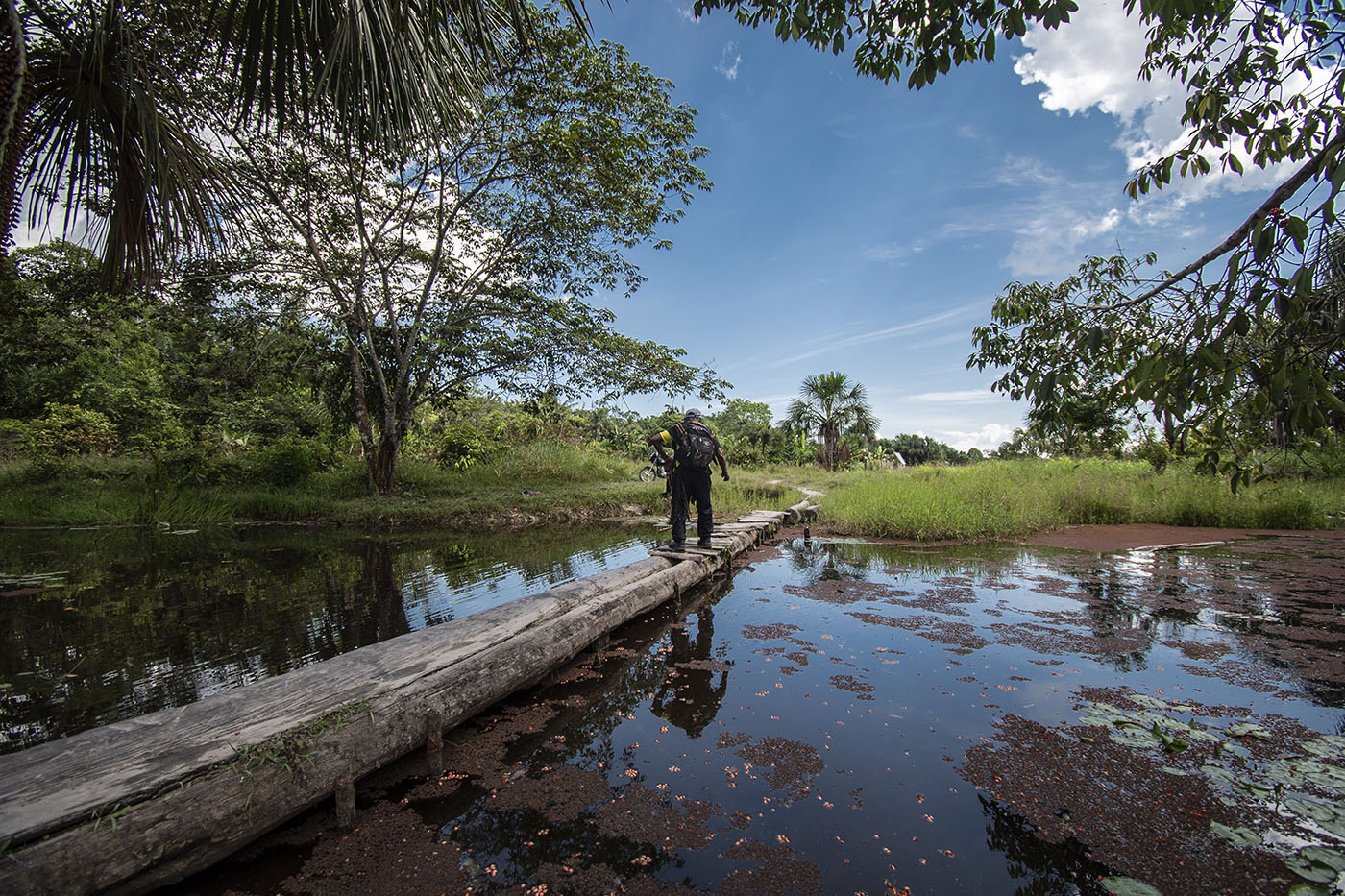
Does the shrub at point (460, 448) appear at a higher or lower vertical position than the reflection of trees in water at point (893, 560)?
higher

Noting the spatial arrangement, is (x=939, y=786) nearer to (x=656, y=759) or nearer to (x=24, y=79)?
(x=656, y=759)

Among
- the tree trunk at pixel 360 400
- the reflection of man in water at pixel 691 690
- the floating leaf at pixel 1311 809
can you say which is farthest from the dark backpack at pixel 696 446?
the tree trunk at pixel 360 400

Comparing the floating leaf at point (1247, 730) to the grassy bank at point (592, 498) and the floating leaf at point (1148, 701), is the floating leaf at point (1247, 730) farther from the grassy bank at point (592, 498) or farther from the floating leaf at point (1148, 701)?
the grassy bank at point (592, 498)

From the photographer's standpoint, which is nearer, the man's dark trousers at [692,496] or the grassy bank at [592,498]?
the man's dark trousers at [692,496]

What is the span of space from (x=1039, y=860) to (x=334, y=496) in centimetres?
1437

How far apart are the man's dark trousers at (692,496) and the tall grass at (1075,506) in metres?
3.92

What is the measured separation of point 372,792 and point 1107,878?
2738mm

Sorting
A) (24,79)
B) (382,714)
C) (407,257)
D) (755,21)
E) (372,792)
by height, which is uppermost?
(407,257)

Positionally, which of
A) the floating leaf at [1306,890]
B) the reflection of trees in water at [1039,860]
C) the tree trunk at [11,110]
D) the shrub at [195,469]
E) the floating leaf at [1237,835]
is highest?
the tree trunk at [11,110]

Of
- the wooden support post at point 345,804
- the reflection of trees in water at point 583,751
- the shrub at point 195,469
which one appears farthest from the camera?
the shrub at point 195,469

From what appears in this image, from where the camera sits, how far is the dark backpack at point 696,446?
6613 mm

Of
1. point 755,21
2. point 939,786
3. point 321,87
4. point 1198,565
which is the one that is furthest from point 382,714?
point 1198,565

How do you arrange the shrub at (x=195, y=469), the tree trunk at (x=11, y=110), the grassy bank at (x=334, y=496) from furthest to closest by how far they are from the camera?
the shrub at (x=195, y=469)
the grassy bank at (x=334, y=496)
the tree trunk at (x=11, y=110)

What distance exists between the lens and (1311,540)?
777 cm
